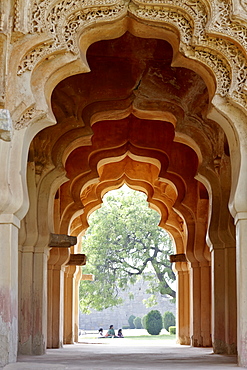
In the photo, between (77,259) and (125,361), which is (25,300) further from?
(77,259)

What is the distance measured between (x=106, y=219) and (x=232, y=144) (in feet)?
87.5

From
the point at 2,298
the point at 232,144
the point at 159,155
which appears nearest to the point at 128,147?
the point at 159,155

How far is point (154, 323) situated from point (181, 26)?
3028 centimetres

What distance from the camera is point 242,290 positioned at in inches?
335

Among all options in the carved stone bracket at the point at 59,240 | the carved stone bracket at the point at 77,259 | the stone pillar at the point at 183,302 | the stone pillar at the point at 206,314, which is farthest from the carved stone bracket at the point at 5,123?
the stone pillar at the point at 183,302

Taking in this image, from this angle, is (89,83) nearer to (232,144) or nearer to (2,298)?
(232,144)

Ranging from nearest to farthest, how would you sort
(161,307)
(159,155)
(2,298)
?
(2,298)
(159,155)
(161,307)

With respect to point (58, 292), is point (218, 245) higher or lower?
higher

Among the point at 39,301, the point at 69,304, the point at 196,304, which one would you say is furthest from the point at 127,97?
the point at 69,304

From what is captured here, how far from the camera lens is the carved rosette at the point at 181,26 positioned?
8.66 meters

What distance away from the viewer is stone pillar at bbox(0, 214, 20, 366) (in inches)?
319

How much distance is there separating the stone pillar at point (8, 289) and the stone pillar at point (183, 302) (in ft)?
38.3

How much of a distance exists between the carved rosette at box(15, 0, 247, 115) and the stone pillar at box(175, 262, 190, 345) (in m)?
11.5

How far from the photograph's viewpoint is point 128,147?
52.1 feet
